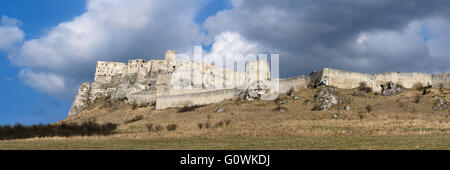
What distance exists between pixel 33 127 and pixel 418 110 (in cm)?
3970

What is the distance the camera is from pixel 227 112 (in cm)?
4741

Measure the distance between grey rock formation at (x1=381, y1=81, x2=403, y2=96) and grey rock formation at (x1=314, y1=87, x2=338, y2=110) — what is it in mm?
7066

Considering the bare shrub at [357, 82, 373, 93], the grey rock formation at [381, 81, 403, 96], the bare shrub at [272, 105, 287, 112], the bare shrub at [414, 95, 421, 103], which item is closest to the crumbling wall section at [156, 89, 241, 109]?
the bare shrub at [272, 105, 287, 112]

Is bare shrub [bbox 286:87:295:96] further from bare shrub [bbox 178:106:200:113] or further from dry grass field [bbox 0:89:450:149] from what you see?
bare shrub [bbox 178:106:200:113]

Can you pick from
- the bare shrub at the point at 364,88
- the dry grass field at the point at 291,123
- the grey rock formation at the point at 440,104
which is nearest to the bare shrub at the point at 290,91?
the dry grass field at the point at 291,123

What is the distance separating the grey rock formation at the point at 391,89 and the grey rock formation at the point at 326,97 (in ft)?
23.2

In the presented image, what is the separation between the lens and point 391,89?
4803 cm

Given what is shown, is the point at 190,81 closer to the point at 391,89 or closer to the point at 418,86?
the point at 391,89

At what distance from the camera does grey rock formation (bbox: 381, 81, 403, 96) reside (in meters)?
47.6

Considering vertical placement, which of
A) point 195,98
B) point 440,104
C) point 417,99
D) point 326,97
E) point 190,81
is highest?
point 190,81

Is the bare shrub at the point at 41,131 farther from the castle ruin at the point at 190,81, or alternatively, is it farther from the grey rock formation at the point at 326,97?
the castle ruin at the point at 190,81

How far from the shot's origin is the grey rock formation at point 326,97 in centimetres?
4155

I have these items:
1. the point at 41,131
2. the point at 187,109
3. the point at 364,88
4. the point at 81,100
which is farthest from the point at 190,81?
the point at 41,131

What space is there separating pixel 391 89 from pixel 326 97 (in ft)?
34.0
